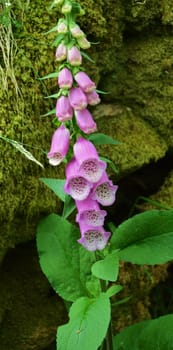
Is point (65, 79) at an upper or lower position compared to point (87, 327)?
upper

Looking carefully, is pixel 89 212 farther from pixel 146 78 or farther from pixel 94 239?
pixel 146 78

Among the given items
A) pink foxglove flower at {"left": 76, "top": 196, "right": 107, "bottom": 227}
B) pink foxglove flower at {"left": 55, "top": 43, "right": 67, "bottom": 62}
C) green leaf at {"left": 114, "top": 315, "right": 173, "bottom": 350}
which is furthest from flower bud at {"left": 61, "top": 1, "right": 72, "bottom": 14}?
green leaf at {"left": 114, "top": 315, "right": 173, "bottom": 350}

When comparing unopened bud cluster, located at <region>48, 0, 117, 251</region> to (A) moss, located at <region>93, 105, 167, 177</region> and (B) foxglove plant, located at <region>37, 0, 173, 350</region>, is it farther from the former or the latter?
(A) moss, located at <region>93, 105, 167, 177</region>

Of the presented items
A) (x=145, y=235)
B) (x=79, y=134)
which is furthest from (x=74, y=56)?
(x=145, y=235)

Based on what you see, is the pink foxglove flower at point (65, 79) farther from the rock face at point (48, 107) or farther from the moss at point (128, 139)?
the moss at point (128, 139)

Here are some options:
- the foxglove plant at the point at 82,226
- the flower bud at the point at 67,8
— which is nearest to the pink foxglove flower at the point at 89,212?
the foxglove plant at the point at 82,226
